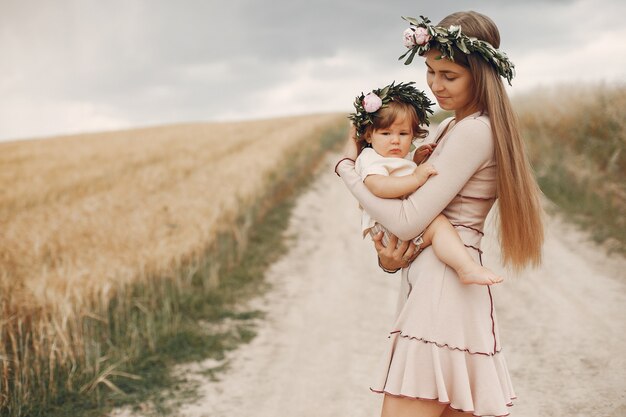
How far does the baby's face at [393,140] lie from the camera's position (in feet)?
8.35

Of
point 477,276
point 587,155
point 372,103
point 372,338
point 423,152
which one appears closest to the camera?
point 477,276

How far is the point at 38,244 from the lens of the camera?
21.8 ft

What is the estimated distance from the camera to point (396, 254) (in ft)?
7.95

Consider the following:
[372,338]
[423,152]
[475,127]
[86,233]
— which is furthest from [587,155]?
[475,127]

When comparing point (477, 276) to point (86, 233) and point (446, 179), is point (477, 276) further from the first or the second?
point (86, 233)

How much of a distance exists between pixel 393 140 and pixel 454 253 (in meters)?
0.57

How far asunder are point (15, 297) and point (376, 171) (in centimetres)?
377

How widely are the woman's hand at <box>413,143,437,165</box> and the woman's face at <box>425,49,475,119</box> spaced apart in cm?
21

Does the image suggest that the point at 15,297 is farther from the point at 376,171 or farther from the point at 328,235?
the point at 328,235

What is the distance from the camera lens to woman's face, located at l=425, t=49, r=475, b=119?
94.1 inches

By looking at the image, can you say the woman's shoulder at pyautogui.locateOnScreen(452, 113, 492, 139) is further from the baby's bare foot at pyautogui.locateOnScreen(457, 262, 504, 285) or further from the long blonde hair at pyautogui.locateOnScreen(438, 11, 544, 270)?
the baby's bare foot at pyautogui.locateOnScreen(457, 262, 504, 285)

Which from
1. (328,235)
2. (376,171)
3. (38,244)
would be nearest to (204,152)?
(328,235)

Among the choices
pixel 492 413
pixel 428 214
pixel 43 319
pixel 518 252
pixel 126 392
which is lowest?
pixel 126 392

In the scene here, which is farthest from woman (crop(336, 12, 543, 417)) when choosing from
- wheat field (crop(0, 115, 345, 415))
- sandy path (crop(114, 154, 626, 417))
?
wheat field (crop(0, 115, 345, 415))
